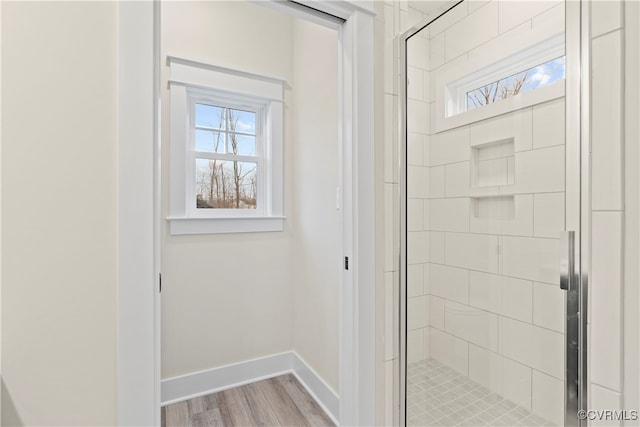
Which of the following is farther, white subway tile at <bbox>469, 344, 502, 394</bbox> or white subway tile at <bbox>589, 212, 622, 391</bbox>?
white subway tile at <bbox>469, 344, 502, 394</bbox>

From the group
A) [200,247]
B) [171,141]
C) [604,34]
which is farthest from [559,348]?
[171,141]

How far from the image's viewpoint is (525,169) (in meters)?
1.01

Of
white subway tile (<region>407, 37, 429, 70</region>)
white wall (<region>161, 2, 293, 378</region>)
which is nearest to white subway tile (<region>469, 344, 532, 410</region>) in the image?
white subway tile (<region>407, 37, 429, 70</region>)

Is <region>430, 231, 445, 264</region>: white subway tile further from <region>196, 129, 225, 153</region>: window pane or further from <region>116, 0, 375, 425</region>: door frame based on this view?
<region>196, 129, 225, 153</region>: window pane

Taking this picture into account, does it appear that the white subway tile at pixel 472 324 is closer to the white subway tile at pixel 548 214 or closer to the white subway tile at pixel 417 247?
the white subway tile at pixel 417 247

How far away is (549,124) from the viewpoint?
957 mm

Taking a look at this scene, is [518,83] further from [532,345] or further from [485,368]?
[485,368]

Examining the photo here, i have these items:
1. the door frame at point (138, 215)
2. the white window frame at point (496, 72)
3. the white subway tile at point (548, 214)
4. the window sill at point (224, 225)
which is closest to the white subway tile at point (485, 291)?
the white subway tile at point (548, 214)

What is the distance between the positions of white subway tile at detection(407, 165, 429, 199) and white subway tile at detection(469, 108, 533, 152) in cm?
22

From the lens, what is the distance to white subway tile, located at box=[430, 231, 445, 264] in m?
1.29

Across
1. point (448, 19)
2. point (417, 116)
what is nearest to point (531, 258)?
point (417, 116)

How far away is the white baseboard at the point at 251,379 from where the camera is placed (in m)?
2.00

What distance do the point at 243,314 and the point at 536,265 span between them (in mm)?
1847

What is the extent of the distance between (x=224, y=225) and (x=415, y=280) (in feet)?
4.47
